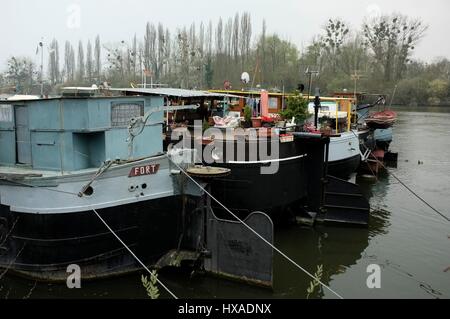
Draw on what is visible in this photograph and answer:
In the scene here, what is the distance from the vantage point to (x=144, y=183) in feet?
29.9

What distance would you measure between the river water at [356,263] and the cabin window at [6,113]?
3277mm

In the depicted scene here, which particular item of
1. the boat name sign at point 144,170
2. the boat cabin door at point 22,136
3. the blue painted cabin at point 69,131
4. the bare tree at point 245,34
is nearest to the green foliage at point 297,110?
the blue painted cabin at point 69,131

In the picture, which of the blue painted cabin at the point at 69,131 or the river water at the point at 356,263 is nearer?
the blue painted cabin at the point at 69,131

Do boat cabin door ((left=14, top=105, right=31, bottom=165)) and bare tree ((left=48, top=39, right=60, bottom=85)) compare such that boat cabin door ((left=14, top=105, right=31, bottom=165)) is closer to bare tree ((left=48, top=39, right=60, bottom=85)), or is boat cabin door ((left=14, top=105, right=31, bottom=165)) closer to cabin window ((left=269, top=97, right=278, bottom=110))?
bare tree ((left=48, top=39, right=60, bottom=85))

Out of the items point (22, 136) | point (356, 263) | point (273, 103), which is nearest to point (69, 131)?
point (22, 136)

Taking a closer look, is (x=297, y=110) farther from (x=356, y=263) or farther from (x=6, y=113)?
(x=6, y=113)

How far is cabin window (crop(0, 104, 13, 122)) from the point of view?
9477mm

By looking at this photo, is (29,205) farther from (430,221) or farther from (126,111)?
(430,221)

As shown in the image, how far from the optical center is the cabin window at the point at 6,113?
9.48 meters

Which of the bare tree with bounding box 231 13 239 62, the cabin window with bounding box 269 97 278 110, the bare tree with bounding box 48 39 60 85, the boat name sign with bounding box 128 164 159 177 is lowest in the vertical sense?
the boat name sign with bounding box 128 164 159 177

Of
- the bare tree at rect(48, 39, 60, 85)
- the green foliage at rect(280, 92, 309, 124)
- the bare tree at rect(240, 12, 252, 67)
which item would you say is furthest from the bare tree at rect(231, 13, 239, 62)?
the green foliage at rect(280, 92, 309, 124)

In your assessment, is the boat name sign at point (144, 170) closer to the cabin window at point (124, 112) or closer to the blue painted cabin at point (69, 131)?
the blue painted cabin at point (69, 131)

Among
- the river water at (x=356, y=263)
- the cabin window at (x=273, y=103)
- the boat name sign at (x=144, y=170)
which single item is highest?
the cabin window at (x=273, y=103)
